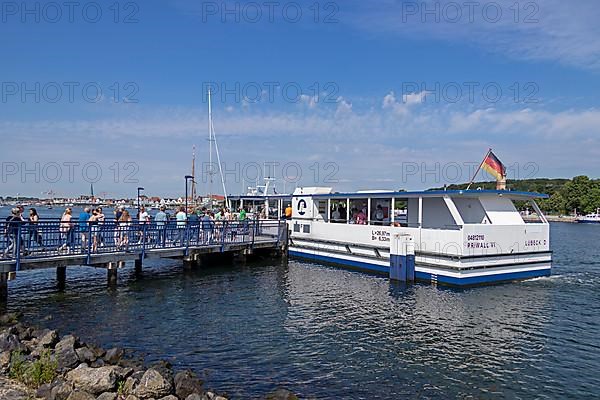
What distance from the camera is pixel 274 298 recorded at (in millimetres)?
16406

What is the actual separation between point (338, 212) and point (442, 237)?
8.73m

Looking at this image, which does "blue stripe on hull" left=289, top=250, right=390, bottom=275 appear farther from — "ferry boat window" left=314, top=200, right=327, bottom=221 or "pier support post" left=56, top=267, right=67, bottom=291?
"pier support post" left=56, top=267, right=67, bottom=291

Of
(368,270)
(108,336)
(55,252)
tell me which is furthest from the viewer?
(368,270)

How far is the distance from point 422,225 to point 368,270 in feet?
10.3

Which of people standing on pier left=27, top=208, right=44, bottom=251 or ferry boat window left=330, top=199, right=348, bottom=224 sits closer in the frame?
people standing on pier left=27, top=208, right=44, bottom=251

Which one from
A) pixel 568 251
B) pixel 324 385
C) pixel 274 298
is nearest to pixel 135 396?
pixel 324 385

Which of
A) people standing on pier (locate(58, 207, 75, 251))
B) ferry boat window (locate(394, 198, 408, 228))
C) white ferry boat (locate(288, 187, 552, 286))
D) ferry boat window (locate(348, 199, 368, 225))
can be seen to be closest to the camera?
people standing on pier (locate(58, 207, 75, 251))

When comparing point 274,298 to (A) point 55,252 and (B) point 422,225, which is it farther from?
(B) point 422,225

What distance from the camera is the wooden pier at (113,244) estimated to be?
581 inches

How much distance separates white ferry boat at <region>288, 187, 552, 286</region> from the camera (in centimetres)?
1822

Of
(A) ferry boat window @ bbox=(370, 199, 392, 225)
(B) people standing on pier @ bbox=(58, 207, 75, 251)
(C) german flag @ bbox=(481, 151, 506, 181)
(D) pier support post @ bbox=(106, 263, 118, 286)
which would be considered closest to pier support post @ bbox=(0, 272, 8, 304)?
(B) people standing on pier @ bbox=(58, 207, 75, 251)

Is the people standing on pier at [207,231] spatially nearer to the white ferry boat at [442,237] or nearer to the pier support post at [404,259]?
the white ferry boat at [442,237]

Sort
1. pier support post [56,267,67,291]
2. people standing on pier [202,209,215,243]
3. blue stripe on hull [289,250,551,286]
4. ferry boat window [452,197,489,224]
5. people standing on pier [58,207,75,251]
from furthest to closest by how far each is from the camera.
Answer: people standing on pier [202,209,215,243] → ferry boat window [452,197,489,224] → blue stripe on hull [289,250,551,286] → pier support post [56,267,67,291] → people standing on pier [58,207,75,251]

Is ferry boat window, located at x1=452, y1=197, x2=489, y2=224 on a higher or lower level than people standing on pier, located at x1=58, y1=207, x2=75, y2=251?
higher
